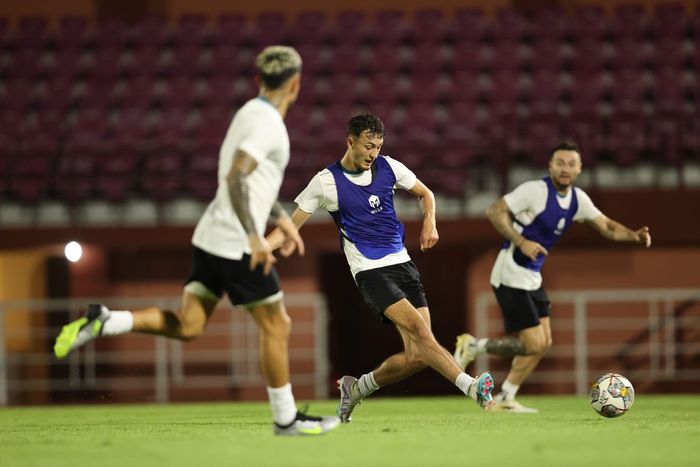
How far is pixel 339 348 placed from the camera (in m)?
14.9

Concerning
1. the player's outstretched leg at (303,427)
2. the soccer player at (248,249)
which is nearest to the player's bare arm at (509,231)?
the player's outstretched leg at (303,427)

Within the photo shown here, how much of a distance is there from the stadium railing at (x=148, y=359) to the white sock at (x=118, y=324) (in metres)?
8.21

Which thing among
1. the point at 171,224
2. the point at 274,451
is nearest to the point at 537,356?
the point at 274,451

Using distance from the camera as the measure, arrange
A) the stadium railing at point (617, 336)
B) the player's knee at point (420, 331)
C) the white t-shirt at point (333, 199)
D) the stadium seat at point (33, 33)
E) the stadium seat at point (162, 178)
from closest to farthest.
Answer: the player's knee at point (420, 331) → the white t-shirt at point (333, 199) → the stadium railing at point (617, 336) → the stadium seat at point (162, 178) → the stadium seat at point (33, 33)

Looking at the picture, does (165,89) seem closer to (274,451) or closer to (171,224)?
(171,224)

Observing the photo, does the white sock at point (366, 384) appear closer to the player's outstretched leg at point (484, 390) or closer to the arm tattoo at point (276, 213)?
the player's outstretched leg at point (484, 390)

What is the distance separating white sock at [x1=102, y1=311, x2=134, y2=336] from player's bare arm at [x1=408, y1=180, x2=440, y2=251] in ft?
7.18

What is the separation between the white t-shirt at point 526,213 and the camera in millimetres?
8586

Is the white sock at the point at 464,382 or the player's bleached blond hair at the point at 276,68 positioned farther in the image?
the white sock at the point at 464,382

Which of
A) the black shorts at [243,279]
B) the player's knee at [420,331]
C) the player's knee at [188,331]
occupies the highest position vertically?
the black shorts at [243,279]

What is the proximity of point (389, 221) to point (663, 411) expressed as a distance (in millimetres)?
2779

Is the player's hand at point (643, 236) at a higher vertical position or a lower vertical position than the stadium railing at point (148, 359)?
higher

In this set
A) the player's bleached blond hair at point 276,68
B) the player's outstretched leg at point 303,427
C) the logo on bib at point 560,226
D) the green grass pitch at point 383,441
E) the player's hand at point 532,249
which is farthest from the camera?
the logo on bib at point 560,226

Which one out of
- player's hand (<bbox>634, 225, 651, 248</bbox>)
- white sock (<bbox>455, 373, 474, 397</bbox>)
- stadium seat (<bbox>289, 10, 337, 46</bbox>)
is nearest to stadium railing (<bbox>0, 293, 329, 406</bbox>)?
stadium seat (<bbox>289, 10, 337, 46</bbox>)
